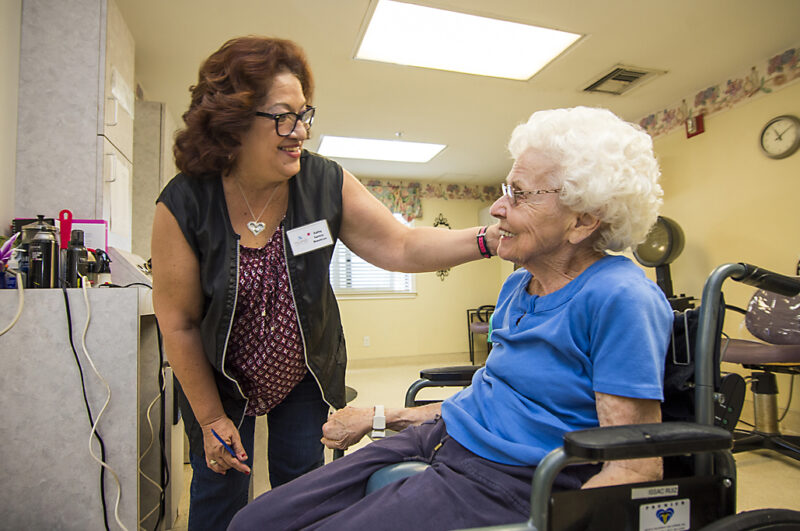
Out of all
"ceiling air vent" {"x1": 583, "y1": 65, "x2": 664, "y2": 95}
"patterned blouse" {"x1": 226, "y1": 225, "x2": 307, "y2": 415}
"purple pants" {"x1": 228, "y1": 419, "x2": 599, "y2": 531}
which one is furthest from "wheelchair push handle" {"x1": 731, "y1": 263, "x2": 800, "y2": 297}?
"ceiling air vent" {"x1": 583, "y1": 65, "x2": 664, "y2": 95}

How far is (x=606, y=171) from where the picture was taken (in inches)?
39.1

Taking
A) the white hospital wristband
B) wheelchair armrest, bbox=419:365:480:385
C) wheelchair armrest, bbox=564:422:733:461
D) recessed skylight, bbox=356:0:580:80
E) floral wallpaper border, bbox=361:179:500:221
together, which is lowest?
the white hospital wristband

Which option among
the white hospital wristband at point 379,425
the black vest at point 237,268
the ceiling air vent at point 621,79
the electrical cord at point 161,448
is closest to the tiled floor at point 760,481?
the electrical cord at point 161,448

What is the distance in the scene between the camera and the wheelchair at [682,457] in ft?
2.33

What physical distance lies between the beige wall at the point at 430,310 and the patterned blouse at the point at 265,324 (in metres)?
5.11

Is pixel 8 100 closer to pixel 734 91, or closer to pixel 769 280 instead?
pixel 769 280

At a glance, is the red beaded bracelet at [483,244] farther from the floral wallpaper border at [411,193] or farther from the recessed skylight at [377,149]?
the floral wallpaper border at [411,193]

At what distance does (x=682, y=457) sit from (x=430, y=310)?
19.1 ft

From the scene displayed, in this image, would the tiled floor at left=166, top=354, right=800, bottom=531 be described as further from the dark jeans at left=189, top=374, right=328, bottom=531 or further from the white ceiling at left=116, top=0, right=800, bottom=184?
the white ceiling at left=116, top=0, right=800, bottom=184

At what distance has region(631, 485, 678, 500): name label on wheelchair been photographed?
31.5 inches

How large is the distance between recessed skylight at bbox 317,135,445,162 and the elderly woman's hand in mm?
4013

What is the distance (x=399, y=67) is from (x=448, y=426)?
9.55ft

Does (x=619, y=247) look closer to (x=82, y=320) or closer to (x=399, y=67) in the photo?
(x=82, y=320)

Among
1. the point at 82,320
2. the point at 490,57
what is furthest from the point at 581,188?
the point at 490,57
